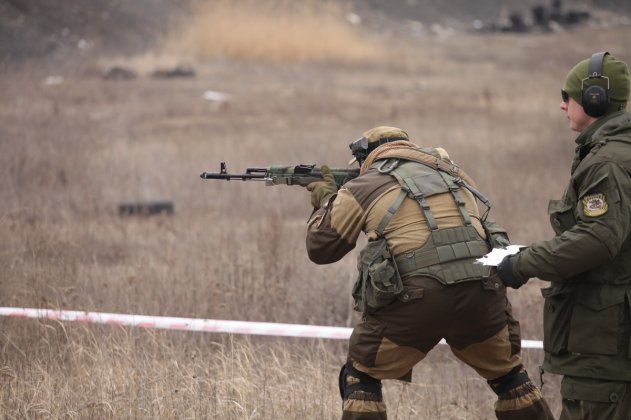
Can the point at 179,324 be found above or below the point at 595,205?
below

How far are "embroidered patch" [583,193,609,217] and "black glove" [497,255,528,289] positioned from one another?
13.8 inches

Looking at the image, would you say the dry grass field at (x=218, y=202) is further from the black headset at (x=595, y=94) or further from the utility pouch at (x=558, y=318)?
the black headset at (x=595, y=94)

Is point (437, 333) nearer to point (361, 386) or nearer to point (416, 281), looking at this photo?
point (416, 281)

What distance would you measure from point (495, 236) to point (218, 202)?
292 inches

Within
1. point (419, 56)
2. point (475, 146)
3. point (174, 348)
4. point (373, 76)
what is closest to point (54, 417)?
point (174, 348)

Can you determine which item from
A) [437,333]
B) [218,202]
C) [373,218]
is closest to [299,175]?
[373,218]

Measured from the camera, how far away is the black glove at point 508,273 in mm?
3594

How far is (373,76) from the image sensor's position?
23453mm

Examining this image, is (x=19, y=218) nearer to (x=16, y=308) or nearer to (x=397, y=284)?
(x=16, y=308)

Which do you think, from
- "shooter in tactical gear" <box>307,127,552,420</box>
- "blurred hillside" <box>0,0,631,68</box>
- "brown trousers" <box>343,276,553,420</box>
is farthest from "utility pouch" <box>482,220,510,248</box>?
"blurred hillside" <box>0,0,631,68</box>

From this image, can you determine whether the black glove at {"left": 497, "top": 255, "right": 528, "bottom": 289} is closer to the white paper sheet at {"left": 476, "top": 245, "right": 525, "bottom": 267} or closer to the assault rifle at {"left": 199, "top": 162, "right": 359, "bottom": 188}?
the white paper sheet at {"left": 476, "top": 245, "right": 525, "bottom": 267}

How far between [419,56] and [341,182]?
2422 centimetres

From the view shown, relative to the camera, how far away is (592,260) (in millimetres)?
3408

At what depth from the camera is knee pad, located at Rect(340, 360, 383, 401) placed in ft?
12.8
